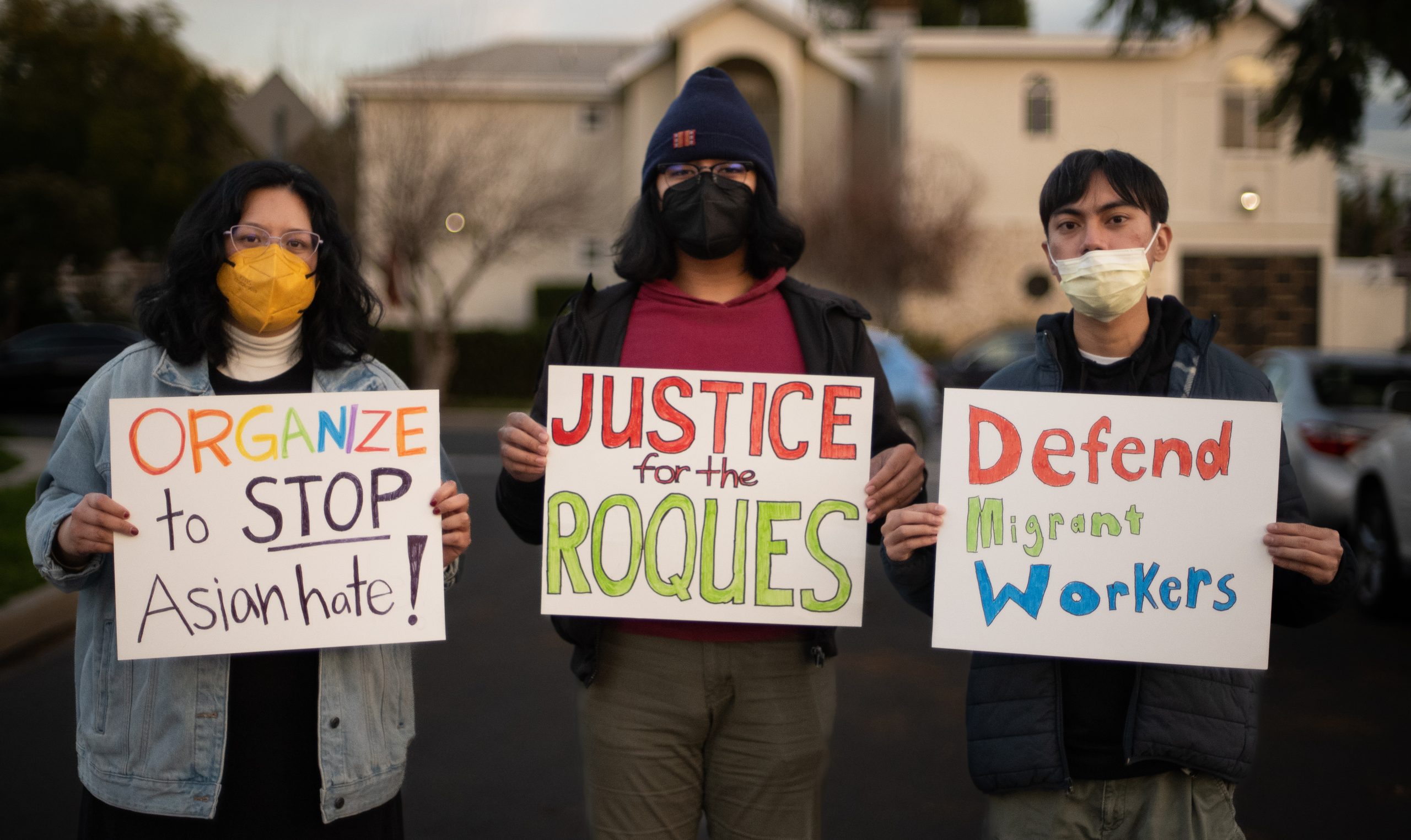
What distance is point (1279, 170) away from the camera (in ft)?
99.8

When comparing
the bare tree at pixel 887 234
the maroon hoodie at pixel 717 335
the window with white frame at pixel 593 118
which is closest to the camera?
the maroon hoodie at pixel 717 335

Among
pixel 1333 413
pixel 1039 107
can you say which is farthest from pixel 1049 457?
pixel 1039 107

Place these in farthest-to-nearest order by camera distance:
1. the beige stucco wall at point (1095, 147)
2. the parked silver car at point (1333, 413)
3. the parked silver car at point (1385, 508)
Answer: the beige stucco wall at point (1095, 147) → the parked silver car at point (1333, 413) → the parked silver car at point (1385, 508)

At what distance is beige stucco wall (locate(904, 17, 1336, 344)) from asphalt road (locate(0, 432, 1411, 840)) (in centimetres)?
2310

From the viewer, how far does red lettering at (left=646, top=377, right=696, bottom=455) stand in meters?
2.71

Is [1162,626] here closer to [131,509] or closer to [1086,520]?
[1086,520]

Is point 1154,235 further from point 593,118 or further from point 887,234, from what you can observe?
point 593,118

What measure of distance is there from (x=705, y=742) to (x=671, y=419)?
0.75 metres

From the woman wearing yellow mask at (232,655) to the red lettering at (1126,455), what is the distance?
1445mm

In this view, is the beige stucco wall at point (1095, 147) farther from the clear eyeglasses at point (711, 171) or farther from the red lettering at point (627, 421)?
the red lettering at point (627, 421)

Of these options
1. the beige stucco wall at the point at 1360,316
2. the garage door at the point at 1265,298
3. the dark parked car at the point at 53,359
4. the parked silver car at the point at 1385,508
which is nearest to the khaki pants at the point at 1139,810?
the parked silver car at the point at 1385,508

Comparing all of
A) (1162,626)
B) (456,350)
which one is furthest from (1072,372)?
(456,350)

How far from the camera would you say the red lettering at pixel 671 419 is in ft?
8.89

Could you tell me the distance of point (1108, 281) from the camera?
250 cm
